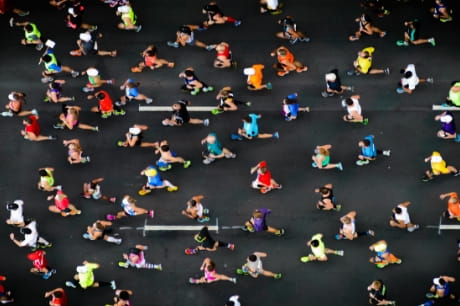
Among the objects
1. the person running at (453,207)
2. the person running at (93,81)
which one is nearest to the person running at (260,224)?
the person running at (453,207)

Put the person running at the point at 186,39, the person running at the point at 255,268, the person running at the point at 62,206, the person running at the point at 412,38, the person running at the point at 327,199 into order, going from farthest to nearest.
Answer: the person running at the point at 186,39 < the person running at the point at 412,38 < the person running at the point at 62,206 < the person running at the point at 327,199 < the person running at the point at 255,268

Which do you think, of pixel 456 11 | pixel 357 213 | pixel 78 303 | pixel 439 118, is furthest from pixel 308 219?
pixel 456 11

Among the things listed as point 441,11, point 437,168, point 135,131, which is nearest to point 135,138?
point 135,131

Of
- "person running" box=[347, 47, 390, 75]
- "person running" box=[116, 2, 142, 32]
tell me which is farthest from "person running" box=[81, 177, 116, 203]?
"person running" box=[347, 47, 390, 75]

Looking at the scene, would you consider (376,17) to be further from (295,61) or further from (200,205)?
(200,205)

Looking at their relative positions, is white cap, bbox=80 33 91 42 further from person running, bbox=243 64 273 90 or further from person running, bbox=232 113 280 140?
person running, bbox=232 113 280 140

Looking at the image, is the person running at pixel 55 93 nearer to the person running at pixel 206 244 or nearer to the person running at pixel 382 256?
the person running at pixel 206 244
